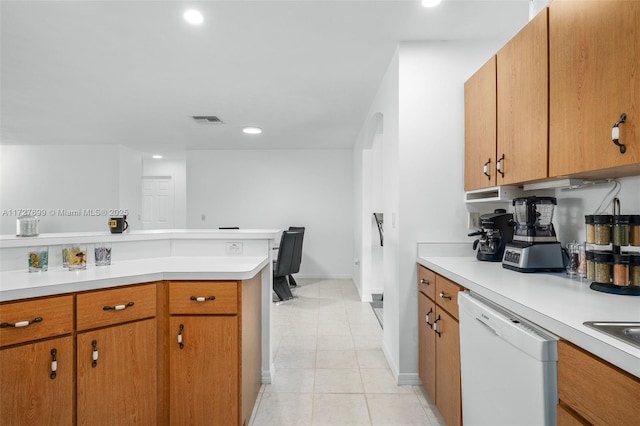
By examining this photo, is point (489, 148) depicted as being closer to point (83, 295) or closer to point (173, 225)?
point (83, 295)

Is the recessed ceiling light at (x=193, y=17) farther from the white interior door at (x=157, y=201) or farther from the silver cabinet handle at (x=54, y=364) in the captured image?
the white interior door at (x=157, y=201)

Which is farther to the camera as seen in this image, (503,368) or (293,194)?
(293,194)

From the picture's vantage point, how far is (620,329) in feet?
2.77

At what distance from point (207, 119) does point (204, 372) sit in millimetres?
3376

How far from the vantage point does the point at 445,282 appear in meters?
1.76

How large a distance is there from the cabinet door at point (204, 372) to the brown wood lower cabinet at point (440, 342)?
1061 millimetres

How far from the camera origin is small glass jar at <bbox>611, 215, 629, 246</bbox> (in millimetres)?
1283

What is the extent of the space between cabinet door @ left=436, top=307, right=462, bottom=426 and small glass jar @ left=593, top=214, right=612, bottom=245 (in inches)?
27.2

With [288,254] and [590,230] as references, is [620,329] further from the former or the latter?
[288,254]

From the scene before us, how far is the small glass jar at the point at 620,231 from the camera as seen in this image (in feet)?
4.21

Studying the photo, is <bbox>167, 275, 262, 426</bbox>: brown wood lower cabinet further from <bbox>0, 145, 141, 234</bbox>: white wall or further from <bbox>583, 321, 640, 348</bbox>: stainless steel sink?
<bbox>0, 145, 141, 234</bbox>: white wall

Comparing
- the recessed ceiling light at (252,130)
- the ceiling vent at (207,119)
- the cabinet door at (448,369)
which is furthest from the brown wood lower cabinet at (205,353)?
the recessed ceiling light at (252,130)

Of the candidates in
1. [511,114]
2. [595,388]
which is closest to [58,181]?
[511,114]

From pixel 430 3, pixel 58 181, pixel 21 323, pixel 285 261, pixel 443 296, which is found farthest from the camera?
pixel 58 181
